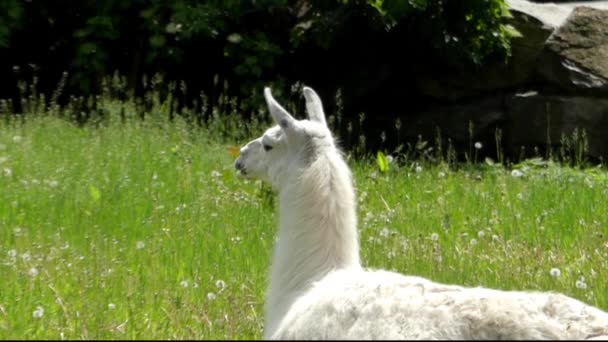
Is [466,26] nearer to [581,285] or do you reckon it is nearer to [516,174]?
Result: [516,174]

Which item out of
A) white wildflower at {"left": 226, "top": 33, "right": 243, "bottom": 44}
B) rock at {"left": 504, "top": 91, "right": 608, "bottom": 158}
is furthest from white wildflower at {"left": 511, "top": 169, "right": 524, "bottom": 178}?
white wildflower at {"left": 226, "top": 33, "right": 243, "bottom": 44}

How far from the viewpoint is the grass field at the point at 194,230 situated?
239 inches

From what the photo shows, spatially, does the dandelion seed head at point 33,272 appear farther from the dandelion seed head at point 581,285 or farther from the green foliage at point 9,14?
the green foliage at point 9,14

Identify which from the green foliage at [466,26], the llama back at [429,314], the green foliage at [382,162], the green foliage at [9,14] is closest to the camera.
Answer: the llama back at [429,314]

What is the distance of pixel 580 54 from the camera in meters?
12.3

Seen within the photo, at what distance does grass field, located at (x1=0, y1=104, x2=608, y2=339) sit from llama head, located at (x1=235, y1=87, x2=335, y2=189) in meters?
0.81

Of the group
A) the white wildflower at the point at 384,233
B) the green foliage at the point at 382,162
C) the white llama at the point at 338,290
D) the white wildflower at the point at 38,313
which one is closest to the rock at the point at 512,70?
the green foliage at the point at 382,162

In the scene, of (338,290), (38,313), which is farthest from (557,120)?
(338,290)

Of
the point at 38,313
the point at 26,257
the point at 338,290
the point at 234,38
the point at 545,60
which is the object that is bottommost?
the point at 545,60

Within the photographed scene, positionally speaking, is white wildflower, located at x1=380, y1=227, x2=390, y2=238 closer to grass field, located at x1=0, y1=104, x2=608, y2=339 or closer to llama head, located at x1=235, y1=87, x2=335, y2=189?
grass field, located at x1=0, y1=104, x2=608, y2=339

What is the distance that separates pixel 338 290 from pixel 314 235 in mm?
544

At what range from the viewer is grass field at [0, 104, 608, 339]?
19.9 ft

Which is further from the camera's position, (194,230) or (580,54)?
(580,54)

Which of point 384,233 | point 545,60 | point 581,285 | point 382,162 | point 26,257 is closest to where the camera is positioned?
point 581,285
